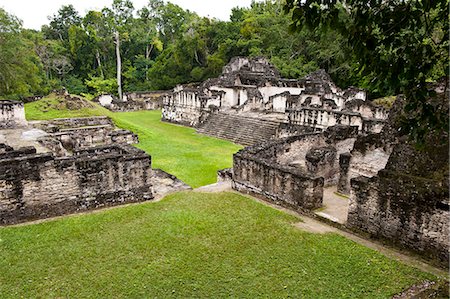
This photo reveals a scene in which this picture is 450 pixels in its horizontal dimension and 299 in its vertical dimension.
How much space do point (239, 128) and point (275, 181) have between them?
12555 mm

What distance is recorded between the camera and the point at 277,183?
31.5 ft

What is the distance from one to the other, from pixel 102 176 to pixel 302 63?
2929 centimetres

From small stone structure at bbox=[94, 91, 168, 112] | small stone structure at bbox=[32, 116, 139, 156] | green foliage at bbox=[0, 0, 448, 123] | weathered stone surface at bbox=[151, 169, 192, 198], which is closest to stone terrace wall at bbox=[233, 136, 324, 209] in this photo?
weathered stone surface at bbox=[151, 169, 192, 198]

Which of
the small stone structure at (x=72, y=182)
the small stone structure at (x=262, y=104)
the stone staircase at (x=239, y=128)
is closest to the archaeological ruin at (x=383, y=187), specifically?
the small stone structure at (x=72, y=182)

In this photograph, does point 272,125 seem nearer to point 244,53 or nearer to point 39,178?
point 39,178

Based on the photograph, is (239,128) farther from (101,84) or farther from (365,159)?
(101,84)

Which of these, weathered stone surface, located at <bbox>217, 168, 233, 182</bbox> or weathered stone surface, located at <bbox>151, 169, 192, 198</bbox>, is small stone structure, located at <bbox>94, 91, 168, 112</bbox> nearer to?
weathered stone surface, located at <bbox>151, 169, 192, 198</bbox>

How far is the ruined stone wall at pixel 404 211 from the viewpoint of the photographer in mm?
6742

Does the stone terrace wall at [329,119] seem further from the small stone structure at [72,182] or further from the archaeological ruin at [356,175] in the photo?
the small stone structure at [72,182]

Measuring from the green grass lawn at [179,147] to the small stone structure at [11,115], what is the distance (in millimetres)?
1437

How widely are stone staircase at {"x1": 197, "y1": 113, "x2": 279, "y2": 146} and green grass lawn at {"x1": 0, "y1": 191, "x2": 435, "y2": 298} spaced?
11.8 metres

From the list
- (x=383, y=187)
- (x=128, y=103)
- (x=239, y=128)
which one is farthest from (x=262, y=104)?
(x=383, y=187)

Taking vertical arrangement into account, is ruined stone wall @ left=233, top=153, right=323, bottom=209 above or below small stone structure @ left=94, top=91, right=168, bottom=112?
below

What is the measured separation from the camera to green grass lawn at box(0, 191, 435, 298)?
5.94 metres
